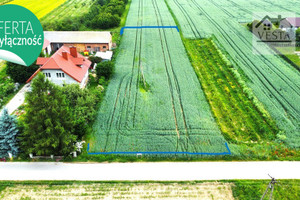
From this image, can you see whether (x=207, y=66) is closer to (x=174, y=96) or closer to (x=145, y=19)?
(x=174, y=96)

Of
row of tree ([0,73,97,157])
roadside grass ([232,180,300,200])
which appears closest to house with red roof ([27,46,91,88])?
row of tree ([0,73,97,157])

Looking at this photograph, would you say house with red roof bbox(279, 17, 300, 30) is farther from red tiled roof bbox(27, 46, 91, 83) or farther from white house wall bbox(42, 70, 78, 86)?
white house wall bbox(42, 70, 78, 86)

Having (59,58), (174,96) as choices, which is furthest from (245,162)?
(59,58)

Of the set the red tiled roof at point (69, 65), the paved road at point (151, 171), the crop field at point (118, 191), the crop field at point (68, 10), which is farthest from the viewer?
the crop field at point (68, 10)

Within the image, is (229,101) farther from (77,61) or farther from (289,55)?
(77,61)

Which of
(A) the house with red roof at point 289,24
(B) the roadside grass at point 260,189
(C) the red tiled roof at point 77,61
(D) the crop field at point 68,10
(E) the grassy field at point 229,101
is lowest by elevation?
(B) the roadside grass at point 260,189

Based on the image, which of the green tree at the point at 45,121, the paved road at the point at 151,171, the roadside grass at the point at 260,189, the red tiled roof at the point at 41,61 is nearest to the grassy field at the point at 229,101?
the paved road at the point at 151,171

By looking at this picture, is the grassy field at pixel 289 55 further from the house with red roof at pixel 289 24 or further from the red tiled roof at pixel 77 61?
the red tiled roof at pixel 77 61
